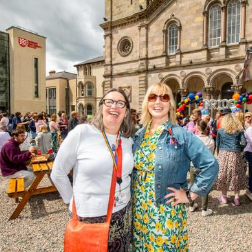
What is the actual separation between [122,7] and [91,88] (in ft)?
51.1

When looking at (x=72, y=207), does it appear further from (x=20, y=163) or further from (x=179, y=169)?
(x=20, y=163)

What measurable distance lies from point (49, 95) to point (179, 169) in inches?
1727

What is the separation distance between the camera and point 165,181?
1808mm

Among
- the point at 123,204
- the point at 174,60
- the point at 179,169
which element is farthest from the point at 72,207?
the point at 174,60

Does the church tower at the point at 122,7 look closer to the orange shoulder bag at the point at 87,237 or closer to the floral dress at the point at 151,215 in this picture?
the floral dress at the point at 151,215

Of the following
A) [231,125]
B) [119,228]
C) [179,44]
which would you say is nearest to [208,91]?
[179,44]

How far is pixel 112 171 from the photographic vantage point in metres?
1.77

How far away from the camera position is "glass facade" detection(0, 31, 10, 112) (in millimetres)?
29234

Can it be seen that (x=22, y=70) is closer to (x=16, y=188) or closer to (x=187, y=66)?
(x=187, y=66)

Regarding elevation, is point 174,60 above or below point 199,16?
below

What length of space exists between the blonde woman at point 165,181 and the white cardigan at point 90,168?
180mm

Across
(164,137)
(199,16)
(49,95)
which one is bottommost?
(164,137)

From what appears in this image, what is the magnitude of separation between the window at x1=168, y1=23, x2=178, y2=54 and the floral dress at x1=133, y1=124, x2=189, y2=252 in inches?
721

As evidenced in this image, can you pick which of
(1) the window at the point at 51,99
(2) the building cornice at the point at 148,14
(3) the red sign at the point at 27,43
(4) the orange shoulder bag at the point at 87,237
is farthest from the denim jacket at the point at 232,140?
(1) the window at the point at 51,99
